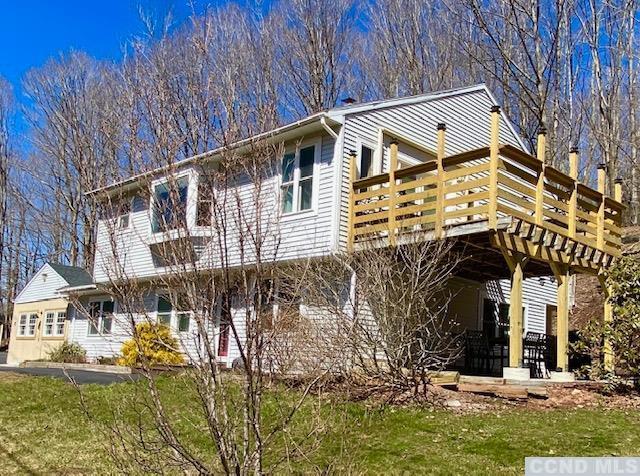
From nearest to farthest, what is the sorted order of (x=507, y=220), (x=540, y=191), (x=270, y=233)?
(x=270, y=233) → (x=507, y=220) → (x=540, y=191)

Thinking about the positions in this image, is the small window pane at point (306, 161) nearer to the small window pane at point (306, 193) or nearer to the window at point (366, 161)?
→ the small window pane at point (306, 193)

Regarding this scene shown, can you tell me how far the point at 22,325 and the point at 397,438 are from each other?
883 inches

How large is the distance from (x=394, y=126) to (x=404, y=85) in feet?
60.1

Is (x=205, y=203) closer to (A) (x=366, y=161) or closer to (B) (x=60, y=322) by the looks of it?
(A) (x=366, y=161)

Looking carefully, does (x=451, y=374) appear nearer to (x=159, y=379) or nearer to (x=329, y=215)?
(x=329, y=215)

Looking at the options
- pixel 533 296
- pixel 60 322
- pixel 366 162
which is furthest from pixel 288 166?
pixel 60 322

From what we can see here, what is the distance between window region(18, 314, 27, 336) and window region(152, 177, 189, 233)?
23.9 m

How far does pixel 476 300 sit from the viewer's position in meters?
16.8

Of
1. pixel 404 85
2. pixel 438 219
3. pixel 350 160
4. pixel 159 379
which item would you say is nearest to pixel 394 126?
pixel 350 160

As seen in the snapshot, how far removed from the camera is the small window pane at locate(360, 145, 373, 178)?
1430 centimetres

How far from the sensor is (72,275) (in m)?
24.4

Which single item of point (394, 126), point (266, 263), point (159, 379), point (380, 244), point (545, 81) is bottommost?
point (159, 379)

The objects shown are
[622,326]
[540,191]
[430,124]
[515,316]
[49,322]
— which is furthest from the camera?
[49,322]

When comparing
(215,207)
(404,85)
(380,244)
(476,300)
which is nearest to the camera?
(215,207)
